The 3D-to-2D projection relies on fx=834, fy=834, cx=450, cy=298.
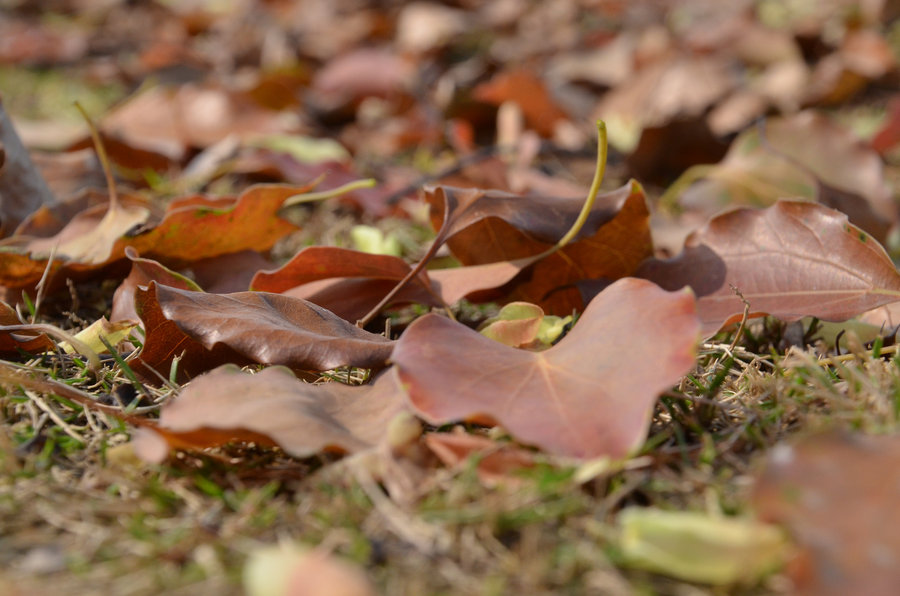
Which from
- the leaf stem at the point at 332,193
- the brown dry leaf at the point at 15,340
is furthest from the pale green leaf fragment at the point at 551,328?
the brown dry leaf at the point at 15,340

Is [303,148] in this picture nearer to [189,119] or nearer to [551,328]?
[189,119]

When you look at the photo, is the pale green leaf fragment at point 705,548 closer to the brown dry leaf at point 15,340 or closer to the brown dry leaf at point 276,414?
the brown dry leaf at point 276,414

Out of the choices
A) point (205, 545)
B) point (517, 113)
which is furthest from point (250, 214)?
point (517, 113)

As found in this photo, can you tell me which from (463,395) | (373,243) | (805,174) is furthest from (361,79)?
(463,395)

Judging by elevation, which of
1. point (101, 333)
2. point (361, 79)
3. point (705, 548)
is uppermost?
point (705, 548)

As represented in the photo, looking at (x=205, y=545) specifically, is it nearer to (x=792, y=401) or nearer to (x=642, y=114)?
(x=792, y=401)

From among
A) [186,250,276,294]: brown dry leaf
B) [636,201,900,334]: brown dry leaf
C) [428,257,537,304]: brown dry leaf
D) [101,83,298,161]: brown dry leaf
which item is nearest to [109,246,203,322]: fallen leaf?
[186,250,276,294]: brown dry leaf
